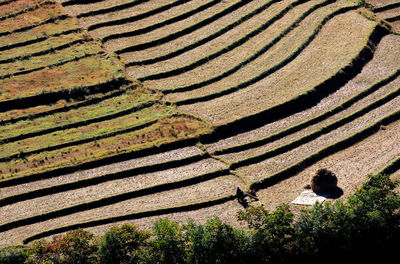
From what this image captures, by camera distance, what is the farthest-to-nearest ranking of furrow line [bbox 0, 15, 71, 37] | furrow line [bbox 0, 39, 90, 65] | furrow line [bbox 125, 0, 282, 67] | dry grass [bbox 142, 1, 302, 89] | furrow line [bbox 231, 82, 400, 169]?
furrow line [bbox 0, 15, 71, 37], furrow line [bbox 0, 39, 90, 65], furrow line [bbox 125, 0, 282, 67], dry grass [bbox 142, 1, 302, 89], furrow line [bbox 231, 82, 400, 169]

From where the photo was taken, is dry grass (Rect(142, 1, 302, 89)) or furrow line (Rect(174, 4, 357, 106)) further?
dry grass (Rect(142, 1, 302, 89))

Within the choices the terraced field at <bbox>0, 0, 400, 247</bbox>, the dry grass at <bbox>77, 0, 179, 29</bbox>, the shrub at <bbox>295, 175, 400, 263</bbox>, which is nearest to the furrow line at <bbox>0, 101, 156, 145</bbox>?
the terraced field at <bbox>0, 0, 400, 247</bbox>

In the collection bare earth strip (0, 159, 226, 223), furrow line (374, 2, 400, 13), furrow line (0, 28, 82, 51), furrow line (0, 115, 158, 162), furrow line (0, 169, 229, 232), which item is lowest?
furrow line (0, 169, 229, 232)

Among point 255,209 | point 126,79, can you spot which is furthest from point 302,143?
point 126,79

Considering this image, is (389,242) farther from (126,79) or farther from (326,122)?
(126,79)

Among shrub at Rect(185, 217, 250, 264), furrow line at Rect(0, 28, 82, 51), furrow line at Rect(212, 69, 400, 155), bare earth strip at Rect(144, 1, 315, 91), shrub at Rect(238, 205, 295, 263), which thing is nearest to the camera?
shrub at Rect(185, 217, 250, 264)

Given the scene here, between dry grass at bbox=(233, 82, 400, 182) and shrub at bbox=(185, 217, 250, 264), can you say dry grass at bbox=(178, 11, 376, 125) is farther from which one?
shrub at bbox=(185, 217, 250, 264)

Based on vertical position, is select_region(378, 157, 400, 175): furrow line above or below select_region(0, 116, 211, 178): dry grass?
below
